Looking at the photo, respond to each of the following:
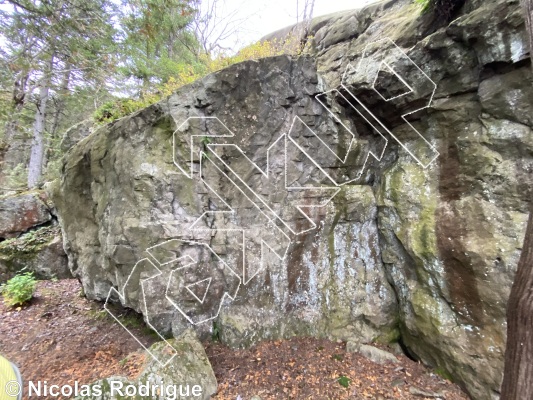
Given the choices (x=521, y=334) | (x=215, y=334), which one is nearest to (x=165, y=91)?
(x=215, y=334)

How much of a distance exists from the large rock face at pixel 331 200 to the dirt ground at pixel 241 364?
31 cm

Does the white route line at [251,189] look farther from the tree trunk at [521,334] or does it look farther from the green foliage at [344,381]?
the tree trunk at [521,334]

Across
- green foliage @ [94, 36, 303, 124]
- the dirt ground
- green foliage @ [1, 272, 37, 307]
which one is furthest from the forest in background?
the dirt ground

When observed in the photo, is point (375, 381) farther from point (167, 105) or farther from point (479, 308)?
point (167, 105)

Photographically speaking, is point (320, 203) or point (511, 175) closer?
point (511, 175)

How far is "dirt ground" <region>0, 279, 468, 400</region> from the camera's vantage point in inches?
136

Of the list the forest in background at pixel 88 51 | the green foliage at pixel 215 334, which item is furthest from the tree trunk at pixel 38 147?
the green foliage at pixel 215 334

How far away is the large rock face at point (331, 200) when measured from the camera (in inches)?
132

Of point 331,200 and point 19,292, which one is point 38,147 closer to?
point 19,292

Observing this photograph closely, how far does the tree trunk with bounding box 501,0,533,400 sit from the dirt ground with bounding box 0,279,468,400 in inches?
70.2

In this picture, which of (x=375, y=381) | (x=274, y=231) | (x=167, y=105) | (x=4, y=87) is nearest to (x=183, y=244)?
(x=274, y=231)

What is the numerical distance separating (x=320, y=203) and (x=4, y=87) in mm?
7546

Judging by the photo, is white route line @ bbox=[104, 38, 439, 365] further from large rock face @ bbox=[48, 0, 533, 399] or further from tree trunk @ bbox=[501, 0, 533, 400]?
tree trunk @ bbox=[501, 0, 533, 400]

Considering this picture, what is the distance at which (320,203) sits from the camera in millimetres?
4414
